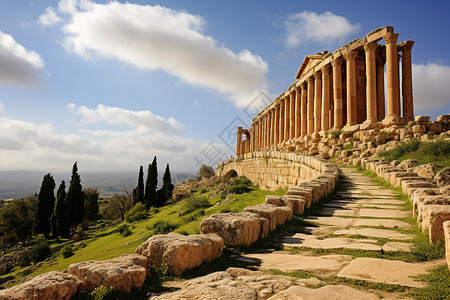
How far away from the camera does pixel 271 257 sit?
15.0 ft

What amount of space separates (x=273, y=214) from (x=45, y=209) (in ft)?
143

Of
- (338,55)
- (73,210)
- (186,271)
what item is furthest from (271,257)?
(73,210)

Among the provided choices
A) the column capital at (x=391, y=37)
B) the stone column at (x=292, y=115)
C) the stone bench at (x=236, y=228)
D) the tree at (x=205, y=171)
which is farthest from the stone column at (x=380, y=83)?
the tree at (x=205, y=171)

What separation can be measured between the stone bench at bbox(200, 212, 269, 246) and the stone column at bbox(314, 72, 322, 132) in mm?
23900

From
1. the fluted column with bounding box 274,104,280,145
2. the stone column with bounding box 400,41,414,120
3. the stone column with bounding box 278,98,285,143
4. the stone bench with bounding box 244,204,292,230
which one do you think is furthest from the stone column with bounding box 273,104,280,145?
the stone bench with bounding box 244,204,292,230

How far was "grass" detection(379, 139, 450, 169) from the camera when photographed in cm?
1320

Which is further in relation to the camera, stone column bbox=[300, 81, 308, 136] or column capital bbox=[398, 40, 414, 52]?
stone column bbox=[300, 81, 308, 136]

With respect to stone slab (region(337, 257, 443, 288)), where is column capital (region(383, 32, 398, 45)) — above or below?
above

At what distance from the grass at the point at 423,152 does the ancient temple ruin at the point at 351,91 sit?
541 cm

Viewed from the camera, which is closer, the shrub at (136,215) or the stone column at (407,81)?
the stone column at (407,81)

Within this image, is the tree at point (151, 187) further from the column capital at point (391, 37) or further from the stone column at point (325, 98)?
the column capital at point (391, 37)

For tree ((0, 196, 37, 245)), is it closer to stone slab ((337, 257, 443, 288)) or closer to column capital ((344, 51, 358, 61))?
column capital ((344, 51, 358, 61))

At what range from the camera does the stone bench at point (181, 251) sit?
13.2ft

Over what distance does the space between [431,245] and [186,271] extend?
3652mm
